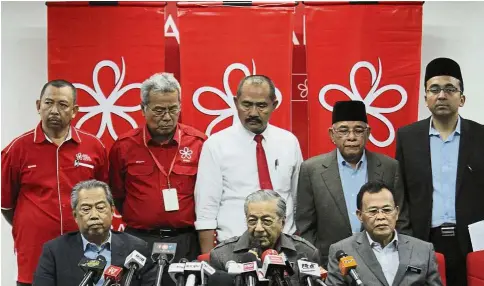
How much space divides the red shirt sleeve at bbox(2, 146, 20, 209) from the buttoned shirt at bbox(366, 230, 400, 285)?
6.72ft

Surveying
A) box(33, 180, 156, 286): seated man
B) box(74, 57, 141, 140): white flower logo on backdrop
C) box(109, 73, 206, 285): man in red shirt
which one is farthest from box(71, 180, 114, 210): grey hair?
box(74, 57, 141, 140): white flower logo on backdrop

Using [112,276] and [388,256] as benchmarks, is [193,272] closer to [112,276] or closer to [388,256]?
[112,276]

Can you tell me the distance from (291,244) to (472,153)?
1243 mm

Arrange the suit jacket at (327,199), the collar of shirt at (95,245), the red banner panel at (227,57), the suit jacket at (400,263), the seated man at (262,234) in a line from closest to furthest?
the suit jacket at (400,263) < the seated man at (262,234) < the collar of shirt at (95,245) < the suit jacket at (327,199) < the red banner panel at (227,57)

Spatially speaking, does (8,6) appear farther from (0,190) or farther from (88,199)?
(88,199)

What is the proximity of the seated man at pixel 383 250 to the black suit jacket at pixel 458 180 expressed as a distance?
476 mm

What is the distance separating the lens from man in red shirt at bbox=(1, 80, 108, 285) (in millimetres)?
4062

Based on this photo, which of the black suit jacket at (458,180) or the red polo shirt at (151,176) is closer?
the black suit jacket at (458,180)

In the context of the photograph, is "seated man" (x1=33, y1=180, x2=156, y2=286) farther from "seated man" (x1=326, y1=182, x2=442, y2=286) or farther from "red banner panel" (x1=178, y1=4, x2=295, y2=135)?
"red banner panel" (x1=178, y1=4, x2=295, y2=135)

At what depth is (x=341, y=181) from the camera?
13.0ft

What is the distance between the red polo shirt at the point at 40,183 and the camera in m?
4.07

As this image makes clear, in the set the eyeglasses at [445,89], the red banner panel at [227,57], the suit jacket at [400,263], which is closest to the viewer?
the suit jacket at [400,263]

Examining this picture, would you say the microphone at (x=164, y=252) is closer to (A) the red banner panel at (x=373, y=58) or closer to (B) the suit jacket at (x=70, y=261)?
(B) the suit jacket at (x=70, y=261)

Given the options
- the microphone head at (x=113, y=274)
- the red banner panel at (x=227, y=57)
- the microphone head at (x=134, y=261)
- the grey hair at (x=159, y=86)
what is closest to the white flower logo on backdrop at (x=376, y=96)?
the red banner panel at (x=227, y=57)
